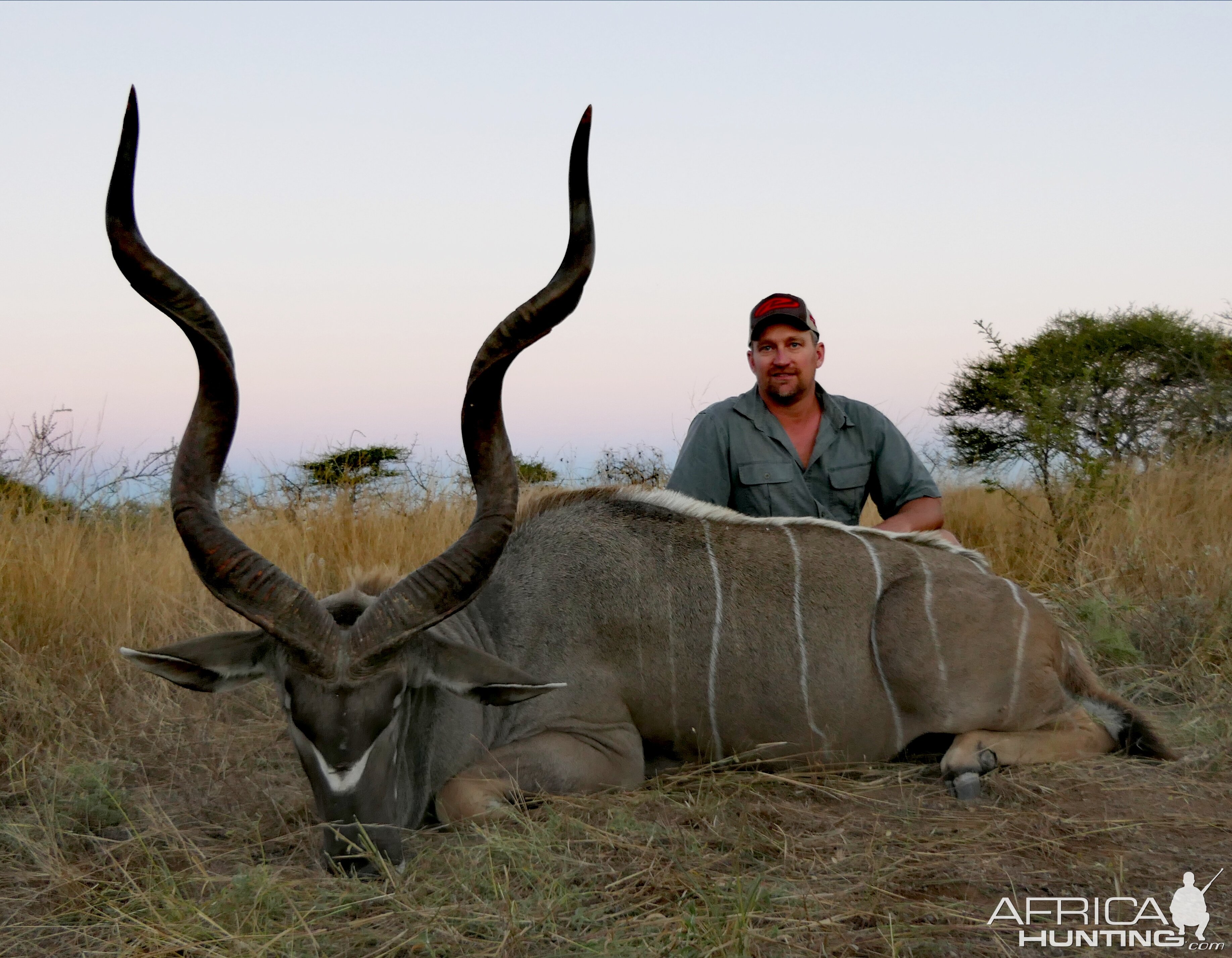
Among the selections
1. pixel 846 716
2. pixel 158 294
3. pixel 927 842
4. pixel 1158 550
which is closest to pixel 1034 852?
pixel 927 842

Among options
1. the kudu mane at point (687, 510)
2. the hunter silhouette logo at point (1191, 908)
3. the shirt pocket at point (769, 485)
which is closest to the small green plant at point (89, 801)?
the kudu mane at point (687, 510)

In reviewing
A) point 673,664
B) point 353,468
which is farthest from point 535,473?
point 673,664

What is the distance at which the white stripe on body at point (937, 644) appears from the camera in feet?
12.1

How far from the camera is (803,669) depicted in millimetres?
3727

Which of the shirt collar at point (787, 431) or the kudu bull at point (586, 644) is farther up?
the shirt collar at point (787, 431)

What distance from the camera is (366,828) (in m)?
2.83

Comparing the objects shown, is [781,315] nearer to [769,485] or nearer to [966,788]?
[769,485]

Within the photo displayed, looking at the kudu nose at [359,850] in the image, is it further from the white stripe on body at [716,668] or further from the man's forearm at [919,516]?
the man's forearm at [919,516]

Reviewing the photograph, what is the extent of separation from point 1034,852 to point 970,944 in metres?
0.64

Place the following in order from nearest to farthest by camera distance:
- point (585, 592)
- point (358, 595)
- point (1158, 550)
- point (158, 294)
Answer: point (158, 294)
point (358, 595)
point (585, 592)
point (1158, 550)

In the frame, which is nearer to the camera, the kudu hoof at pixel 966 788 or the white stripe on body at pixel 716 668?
the kudu hoof at pixel 966 788

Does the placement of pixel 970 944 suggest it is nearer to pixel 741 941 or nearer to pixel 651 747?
pixel 741 941

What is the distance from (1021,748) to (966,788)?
1.22 ft

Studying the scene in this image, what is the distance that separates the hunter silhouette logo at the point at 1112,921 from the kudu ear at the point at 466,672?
1360mm
